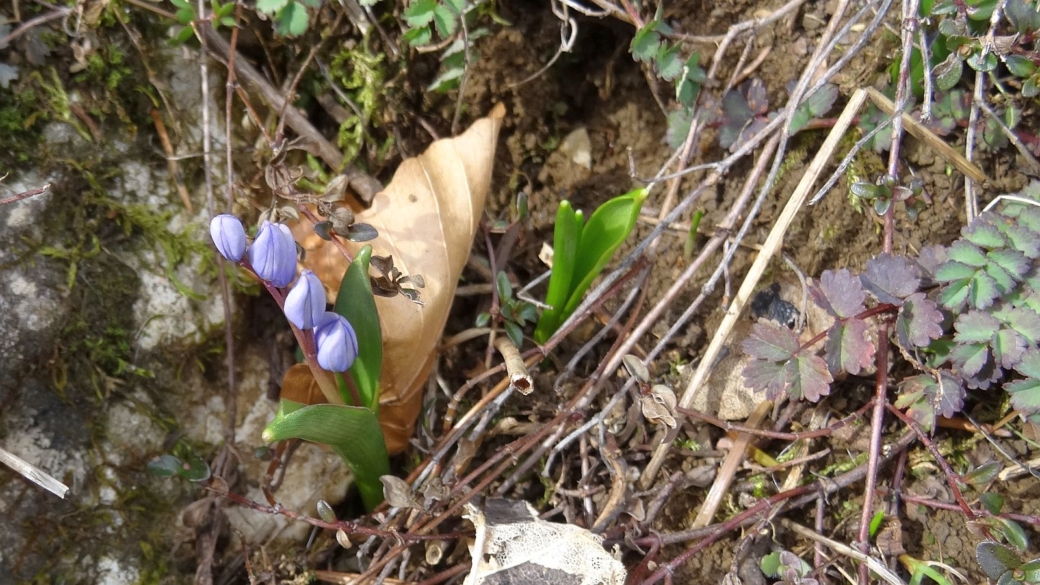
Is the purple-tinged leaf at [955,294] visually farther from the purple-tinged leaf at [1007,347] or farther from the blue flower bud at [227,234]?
the blue flower bud at [227,234]

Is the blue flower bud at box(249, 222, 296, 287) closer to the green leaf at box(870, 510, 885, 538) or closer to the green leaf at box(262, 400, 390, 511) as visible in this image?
the green leaf at box(262, 400, 390, 511)

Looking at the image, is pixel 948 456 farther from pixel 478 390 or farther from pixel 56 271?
pixel 56 271

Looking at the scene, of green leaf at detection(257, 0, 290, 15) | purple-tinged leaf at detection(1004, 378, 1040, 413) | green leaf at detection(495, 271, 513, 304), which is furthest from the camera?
green leaf at detection(495, 271, 513, 304)

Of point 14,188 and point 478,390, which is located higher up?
point 14,188

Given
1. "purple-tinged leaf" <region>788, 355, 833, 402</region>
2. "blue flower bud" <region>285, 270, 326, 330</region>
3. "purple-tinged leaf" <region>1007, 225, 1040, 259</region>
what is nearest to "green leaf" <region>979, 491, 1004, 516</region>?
"purple-tinged leaf" <region>788, 355, 833, 402</region>

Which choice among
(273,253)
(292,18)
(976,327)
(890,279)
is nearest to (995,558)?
(976,327)

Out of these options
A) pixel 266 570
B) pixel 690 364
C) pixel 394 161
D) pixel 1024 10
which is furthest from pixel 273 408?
pixel 1024 10

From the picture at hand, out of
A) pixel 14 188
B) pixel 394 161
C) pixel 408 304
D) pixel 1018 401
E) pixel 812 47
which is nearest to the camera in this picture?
pixel 1018 401
